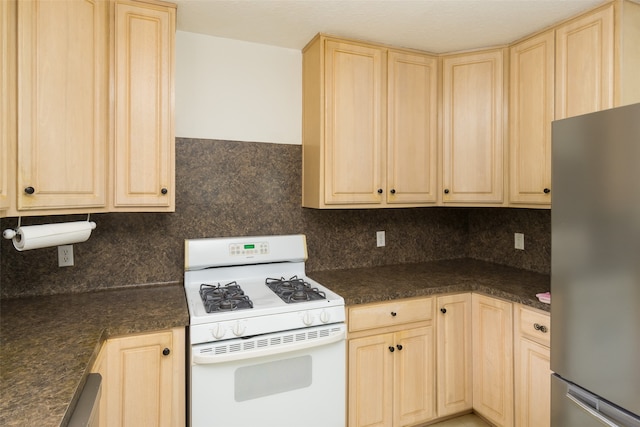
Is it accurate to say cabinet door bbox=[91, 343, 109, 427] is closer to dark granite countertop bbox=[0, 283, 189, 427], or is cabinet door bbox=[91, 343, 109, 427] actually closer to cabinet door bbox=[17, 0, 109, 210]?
dark granite countertop bbox=[0, 283, 189, 427]

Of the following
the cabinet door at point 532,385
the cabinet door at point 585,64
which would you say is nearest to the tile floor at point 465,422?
the cabinet door at point 532,385

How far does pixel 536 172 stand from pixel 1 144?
247 cm

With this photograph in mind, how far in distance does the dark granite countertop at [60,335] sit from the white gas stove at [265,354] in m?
0.15

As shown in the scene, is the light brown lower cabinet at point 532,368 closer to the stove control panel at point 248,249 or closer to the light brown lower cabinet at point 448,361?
the light brown lower cabinet at point 448,361

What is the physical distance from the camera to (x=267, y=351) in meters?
1.67

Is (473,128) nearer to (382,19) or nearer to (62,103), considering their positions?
(382,19)

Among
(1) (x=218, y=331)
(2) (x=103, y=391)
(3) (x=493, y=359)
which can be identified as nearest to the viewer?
(2) (x=103, y=391)

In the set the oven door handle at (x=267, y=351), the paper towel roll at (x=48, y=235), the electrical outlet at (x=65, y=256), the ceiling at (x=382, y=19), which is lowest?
the oven door handle at (x=267, y=351)

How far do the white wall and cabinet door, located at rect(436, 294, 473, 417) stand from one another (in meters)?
1.40

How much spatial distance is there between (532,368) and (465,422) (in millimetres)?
643

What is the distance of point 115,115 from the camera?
1747mm

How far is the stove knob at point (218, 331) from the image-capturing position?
161 centimetres

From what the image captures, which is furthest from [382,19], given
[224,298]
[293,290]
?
[224,298]

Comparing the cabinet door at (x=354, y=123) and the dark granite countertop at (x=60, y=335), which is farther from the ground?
the cabinet door at (x=354, y=123)
